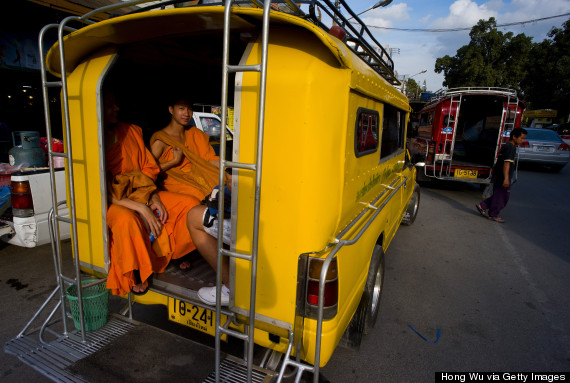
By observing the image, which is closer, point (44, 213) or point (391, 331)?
point (391, 331)

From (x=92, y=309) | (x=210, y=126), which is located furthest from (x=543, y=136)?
(x=92, y=309)

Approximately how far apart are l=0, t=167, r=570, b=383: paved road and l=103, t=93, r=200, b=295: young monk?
1045 mm

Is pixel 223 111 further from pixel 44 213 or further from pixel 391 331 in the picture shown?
pixel 44 213

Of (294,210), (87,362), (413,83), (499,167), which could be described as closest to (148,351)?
(87,362)

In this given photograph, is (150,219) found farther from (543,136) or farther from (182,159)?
(543,136)

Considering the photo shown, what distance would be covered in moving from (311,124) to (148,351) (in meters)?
1.86

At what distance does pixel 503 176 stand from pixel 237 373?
20.2 ft

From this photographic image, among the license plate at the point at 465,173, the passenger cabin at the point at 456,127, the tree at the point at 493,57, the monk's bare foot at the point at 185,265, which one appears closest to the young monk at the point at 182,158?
the monk's bare foot at the point at 185,265

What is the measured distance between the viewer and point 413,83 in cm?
5812

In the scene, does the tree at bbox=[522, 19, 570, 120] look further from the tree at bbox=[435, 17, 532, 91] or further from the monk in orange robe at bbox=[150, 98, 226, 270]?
the monk in orange robe at bbox=[150, 98, 226, 270]

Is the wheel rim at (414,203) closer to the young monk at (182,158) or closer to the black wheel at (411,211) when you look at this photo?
the black wheel at (411,211)

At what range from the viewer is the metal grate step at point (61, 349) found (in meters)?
1.95

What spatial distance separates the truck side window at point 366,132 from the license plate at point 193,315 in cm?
141

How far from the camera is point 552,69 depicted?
79.3ft
